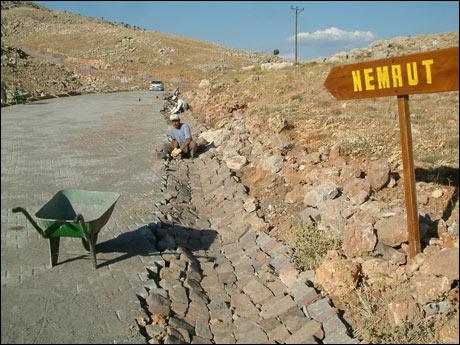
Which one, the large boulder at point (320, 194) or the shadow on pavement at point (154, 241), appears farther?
the large boulder at point (320, 194)

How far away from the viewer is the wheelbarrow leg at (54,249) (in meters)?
6.20

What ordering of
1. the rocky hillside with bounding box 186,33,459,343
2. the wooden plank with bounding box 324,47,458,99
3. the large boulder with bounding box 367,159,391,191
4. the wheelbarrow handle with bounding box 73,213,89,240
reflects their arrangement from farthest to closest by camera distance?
the large boulder with bounding box 367,159,391,191, the wheelbarrow handle with bounding box 73,213,89,240, the rocky hillside with bounding box 186,33,459,343, the wooden plank with bounding box 324,47,458,99

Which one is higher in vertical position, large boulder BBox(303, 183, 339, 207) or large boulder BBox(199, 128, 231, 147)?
large boulder BBox(199, 128, 231, 147)

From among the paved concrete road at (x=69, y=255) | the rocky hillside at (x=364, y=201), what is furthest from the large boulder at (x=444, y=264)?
the paved concrete road at (x=69, y=255)

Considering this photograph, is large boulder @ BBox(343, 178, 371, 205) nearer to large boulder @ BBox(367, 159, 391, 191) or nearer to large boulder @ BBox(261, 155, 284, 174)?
large boulder @ BBox(367, 159, 391, 191)

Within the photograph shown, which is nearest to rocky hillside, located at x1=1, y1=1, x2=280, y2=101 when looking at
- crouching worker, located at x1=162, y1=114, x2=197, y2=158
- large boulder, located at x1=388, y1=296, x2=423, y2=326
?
crouching worker, located at x1=162, y1=114, x2=197, y2=158

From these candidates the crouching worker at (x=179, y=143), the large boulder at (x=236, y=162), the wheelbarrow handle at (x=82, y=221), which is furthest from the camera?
the crouching worker at (x=179, y=143)

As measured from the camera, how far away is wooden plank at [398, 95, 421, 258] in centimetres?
562

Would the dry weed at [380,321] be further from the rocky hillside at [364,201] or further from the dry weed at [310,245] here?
the dry weed at [310,245]

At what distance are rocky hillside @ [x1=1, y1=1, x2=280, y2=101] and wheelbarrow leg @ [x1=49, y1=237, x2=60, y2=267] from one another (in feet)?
84.7

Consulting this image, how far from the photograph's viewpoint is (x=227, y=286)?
6914 millimetres

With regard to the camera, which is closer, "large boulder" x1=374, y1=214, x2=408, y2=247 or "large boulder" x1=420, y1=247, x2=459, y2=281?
"large boulder" x1=420, y1=247, x2=459, y2=281

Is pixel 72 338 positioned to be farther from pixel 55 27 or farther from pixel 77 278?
pixel 55 27

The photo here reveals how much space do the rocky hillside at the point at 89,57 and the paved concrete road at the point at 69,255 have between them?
20953 millimetres
